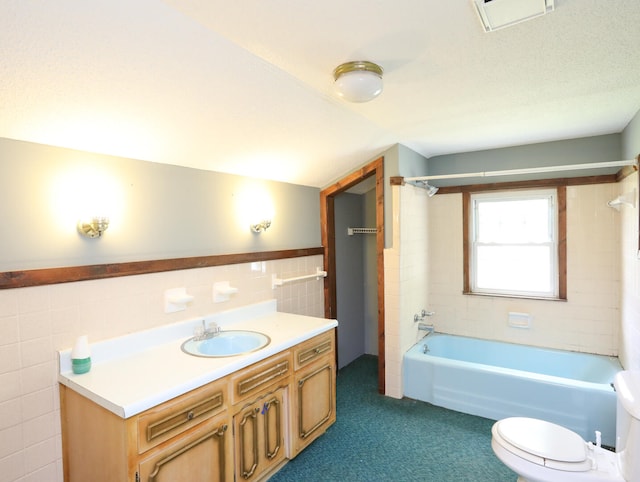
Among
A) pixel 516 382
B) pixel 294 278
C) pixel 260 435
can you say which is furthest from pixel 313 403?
pixel 516 382

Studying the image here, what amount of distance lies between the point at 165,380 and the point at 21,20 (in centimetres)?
141

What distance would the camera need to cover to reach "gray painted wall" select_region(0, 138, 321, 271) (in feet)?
5.11

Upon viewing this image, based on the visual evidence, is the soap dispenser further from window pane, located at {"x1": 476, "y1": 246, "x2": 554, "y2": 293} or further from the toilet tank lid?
window pane, located at {"x1": 476, "y1": 246, "x2": 554, "y2": 293}

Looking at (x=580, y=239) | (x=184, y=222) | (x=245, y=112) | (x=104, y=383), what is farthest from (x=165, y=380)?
(x=580, y=239)

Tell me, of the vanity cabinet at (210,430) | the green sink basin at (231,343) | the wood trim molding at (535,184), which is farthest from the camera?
the wood trim molding at (535,184)

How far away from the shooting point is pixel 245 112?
1.95 metres

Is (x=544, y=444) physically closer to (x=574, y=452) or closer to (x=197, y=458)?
(x=574, y=452)

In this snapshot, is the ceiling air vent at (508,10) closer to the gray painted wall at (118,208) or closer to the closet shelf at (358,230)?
the gray painted wall at (118,208)

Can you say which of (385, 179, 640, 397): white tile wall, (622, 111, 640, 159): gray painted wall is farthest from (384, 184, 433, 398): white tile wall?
(622, 111, 640, 159): gray painted wall

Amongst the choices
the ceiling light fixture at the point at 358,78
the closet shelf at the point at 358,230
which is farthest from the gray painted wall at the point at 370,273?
the ceiling light fixture at the point at 358,78

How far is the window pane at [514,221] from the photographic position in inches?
132

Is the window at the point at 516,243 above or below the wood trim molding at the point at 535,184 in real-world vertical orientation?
below

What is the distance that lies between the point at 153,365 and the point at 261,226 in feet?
4.25

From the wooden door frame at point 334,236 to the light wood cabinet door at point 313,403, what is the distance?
2.57 ft
